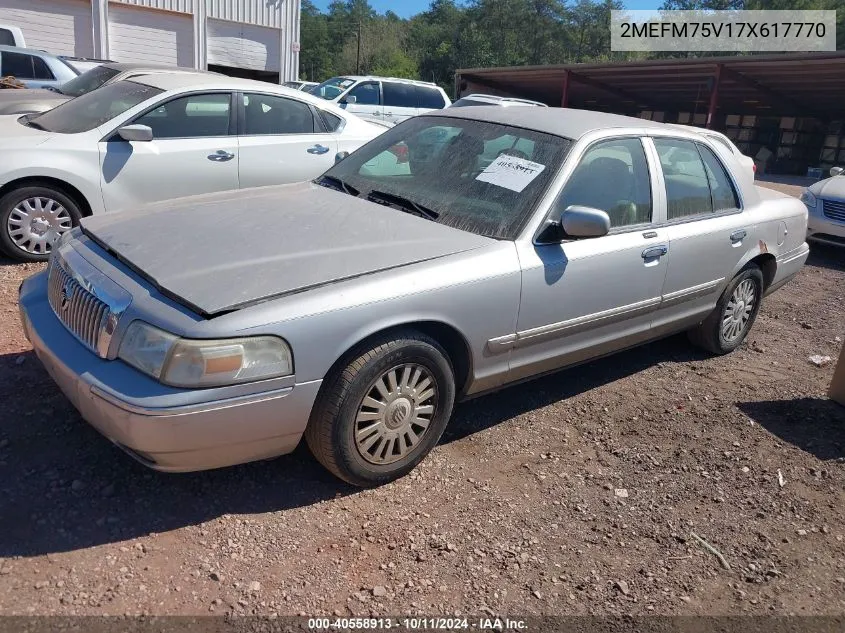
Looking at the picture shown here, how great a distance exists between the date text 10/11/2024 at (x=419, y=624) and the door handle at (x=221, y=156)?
4656 millimetres

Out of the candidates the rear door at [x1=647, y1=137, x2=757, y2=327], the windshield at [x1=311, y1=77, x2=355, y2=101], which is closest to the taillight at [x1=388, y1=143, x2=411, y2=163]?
the rear door at [x1=647, y1=137, x2=757, y2=327]

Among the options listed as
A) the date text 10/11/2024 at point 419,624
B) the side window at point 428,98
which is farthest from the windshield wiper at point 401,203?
the side window at point 428,98

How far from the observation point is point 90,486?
2943mm

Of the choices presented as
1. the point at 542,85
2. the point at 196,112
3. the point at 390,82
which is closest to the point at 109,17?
the point at 390,82

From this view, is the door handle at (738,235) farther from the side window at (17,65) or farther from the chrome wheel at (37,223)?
the side window at (17,65)

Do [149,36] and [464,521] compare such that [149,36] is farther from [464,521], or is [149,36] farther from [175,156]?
[464,521]

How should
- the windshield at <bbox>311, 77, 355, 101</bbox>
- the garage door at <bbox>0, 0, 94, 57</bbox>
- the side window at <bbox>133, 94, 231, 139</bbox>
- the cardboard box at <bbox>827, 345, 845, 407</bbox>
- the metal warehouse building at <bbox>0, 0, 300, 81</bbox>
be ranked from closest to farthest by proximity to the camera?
the cardboard box at <bbox>827, 345, 845, 407</bbox> < the side window at <bbox>133, 94, 231, 139</bbox> < the windshield at <bbox>311, 77, 355, 101</bbox> < the garage door at <bbox>0, 0, 94, 57</bbox> < the metal warehouse building at <bbox>0, 0, 300, 81</bbox>

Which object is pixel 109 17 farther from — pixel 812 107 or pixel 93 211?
pixel 812 107

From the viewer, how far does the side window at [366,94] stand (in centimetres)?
1644

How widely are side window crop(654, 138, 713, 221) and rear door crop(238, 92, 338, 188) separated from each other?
3444mm

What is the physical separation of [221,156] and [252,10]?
19.7 m

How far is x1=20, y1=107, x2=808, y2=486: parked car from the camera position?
102 inches

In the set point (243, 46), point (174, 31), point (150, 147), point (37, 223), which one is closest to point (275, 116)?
point (150, 147)

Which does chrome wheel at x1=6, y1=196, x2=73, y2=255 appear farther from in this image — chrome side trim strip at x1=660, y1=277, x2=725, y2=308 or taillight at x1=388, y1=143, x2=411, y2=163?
chrome side trim strip at x1=660, y1=277, x2=725, y2=308
